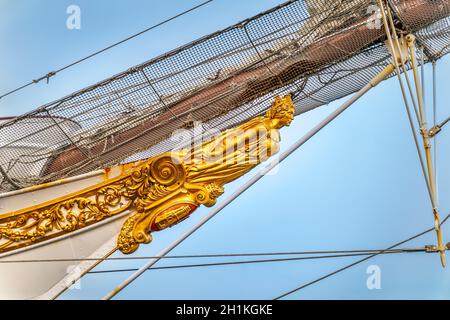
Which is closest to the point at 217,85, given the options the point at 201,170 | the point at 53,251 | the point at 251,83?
the point at 251,83

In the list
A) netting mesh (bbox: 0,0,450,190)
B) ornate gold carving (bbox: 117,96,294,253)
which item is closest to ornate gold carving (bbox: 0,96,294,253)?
ornate gold carving (bbox: 117,96,294,253)

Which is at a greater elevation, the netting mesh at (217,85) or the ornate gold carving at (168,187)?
the netting mesh at (217,85)

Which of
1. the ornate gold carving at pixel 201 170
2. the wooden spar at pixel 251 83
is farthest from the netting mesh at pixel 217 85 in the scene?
the ornate gold carving at pixel 201 170

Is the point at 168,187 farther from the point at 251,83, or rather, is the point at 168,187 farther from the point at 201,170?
the point at 251,83

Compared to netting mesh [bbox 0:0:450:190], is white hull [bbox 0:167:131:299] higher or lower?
lower

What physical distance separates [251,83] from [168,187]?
21.9 inches

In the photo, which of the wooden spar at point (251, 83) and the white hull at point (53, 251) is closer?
the wooden spar at point (251, 83)

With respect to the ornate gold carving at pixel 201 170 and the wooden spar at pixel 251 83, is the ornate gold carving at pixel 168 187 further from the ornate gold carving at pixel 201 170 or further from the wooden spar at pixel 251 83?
the wooden spar at pixel 251 83

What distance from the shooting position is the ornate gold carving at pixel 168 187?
4.16 m

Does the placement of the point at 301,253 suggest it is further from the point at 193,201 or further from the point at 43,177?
the point at 43,177

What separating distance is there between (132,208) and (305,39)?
1012mm

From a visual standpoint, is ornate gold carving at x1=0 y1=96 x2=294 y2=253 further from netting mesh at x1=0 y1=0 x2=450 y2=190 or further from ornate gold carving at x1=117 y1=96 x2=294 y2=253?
netting mesh at x1=0 y1=0 x2=450 y2=190

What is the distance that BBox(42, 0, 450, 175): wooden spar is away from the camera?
4.17 m
